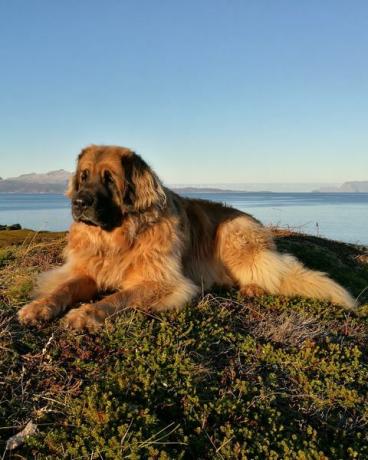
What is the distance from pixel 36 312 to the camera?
13.5ft

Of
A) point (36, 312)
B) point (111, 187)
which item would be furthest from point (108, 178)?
→ point (36, 312)

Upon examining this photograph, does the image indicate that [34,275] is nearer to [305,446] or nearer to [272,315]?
[272,315]

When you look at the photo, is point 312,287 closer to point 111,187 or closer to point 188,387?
point 111,187

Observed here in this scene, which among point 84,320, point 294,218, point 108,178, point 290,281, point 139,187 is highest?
point 108,178

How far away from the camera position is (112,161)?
5.15 meters

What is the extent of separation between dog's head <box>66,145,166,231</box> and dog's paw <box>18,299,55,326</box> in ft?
3.55

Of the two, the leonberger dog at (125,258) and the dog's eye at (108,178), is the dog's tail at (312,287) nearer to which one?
the leonberger dog at (125,258)

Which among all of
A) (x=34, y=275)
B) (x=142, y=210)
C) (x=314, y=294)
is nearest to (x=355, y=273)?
(x=314, y=294)

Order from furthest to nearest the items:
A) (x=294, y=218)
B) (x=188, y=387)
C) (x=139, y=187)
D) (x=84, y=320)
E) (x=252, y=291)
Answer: (x=294, y=218)
(x=252, y=291)
(x=139, y=187)
(x=84, y=320)
(x=188, y=387)

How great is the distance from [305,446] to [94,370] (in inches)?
64.2

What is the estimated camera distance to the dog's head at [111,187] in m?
4.87

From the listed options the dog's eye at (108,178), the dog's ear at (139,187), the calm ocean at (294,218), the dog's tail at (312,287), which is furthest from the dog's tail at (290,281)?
the calm ocean at (294,218)

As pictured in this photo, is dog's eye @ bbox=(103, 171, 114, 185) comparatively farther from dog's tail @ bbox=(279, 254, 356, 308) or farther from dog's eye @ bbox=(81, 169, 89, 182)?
dog's tail @ bbox=(279, 254, 356, 308)

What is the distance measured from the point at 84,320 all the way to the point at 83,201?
1.35m
